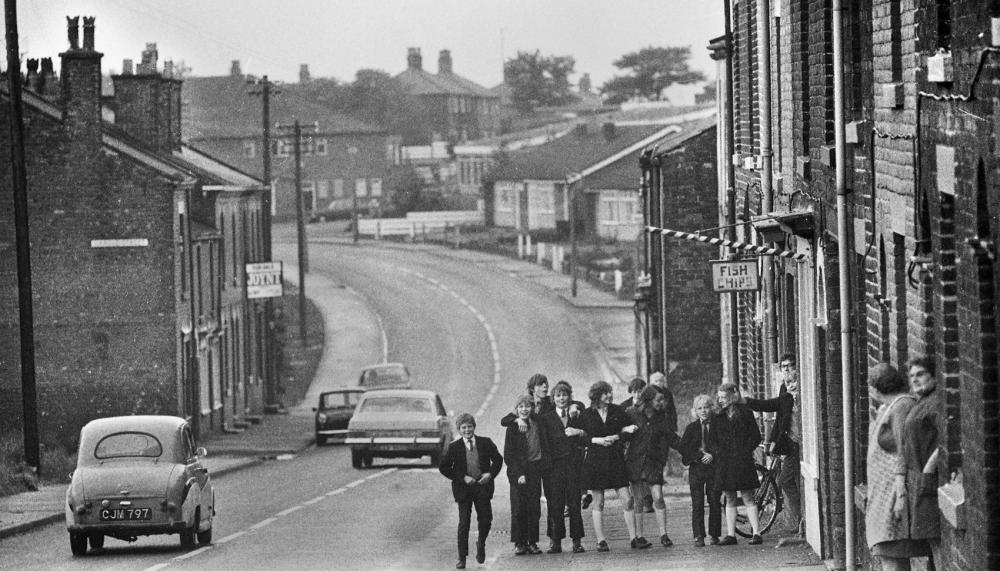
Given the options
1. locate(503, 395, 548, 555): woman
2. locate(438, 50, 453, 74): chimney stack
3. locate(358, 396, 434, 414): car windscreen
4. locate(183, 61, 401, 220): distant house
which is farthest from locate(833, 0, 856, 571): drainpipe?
locate(438, 50, 453, 74): chimney stack

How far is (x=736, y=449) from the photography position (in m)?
19.2

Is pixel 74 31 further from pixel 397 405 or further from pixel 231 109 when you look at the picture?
pixel 231 109

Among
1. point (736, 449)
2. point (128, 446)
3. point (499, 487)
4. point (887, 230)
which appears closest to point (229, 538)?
point (128, 446)

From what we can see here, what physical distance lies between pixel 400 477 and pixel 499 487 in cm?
207

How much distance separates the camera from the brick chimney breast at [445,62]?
16862 cm

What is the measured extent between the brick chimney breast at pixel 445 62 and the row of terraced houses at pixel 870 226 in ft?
467

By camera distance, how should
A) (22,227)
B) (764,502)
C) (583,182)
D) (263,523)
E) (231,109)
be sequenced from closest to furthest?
1. (764,502)
2. (263,523)
3. (22,227)
4. (583,182)
5. (231,109)

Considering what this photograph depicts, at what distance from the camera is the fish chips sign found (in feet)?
174

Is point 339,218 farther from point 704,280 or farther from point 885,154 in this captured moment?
point 885,154

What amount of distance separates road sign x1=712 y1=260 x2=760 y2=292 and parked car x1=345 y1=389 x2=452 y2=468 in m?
12.1

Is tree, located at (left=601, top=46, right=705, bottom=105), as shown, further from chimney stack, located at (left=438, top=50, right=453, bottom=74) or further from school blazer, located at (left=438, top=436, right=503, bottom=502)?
school blazer, located at (left=438, top=436, right=503, bottom=502)

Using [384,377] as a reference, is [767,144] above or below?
above

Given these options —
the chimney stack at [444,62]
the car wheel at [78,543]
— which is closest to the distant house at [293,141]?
the chimney stack at [444,62]

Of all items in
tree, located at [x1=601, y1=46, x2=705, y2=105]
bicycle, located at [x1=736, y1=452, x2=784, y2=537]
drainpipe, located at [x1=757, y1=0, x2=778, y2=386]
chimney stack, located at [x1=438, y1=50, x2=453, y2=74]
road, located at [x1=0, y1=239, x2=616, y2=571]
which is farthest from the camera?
chimney stack, located at [x1=438, y1=50, x2=453, y2=74]
